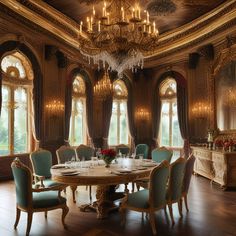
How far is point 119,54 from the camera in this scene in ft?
14.8

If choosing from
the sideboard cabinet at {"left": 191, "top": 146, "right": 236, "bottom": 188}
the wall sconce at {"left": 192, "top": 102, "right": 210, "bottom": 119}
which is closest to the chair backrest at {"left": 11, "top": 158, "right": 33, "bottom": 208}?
the sideboard cabinet at {"left": 191, "top": 146, "right": 236, "bottom": 188}

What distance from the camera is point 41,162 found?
4.81m

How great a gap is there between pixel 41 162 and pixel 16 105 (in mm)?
2784

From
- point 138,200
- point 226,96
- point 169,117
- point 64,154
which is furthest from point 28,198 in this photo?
point 169,117

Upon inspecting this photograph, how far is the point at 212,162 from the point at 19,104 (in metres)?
5.11

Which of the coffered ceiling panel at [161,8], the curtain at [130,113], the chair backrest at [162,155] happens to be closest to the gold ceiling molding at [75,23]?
the coffered ceiling panel at [161,8]

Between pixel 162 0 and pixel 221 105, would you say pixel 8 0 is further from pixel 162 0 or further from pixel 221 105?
pixel 221 105

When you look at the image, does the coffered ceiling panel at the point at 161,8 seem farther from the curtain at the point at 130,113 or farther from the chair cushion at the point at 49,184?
the chair cushion at the point at 49,184

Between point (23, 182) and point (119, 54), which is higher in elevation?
point (119, 54)

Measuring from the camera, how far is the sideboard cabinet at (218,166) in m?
5.75

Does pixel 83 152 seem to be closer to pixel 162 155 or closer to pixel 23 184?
pixel 162 155

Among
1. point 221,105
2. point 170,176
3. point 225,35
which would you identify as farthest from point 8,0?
point 221,105

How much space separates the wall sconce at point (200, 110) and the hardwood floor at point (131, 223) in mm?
3365

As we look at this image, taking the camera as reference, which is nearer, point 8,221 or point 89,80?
point 8,221
